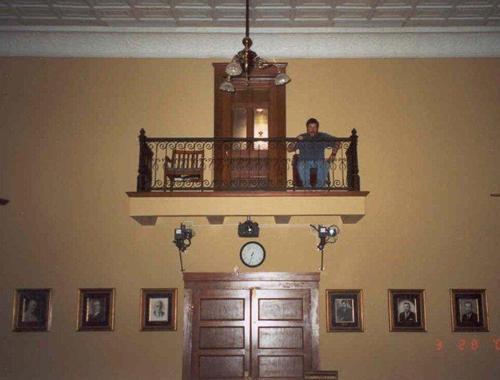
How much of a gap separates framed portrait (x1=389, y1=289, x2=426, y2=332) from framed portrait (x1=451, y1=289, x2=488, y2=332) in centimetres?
57

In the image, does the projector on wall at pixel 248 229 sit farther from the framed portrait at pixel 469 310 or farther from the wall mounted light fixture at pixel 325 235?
the framed portrait at pixel 469 310

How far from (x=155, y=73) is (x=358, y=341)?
6.43 m

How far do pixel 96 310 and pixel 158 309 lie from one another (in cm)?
113

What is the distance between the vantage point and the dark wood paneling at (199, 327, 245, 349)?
9141 mm

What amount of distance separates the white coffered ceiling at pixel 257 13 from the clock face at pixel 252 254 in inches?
172

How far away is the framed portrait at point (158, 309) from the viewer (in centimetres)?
920

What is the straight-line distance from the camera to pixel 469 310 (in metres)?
9.18

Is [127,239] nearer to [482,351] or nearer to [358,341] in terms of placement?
[358,341]

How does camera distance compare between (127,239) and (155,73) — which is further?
(155,73)

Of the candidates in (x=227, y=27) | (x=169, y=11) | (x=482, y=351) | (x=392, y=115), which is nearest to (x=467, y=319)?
(x=482, y=351)

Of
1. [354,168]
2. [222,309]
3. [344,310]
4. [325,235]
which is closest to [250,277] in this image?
[222,309]

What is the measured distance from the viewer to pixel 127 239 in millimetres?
9477

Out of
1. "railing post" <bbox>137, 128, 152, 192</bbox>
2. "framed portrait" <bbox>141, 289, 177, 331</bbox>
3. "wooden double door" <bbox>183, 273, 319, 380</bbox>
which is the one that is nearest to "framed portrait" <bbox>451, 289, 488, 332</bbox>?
"wooden double door" <bbox>183, 273, 319, 380</bbox>

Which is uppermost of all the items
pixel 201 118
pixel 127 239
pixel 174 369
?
pixel 201 118
